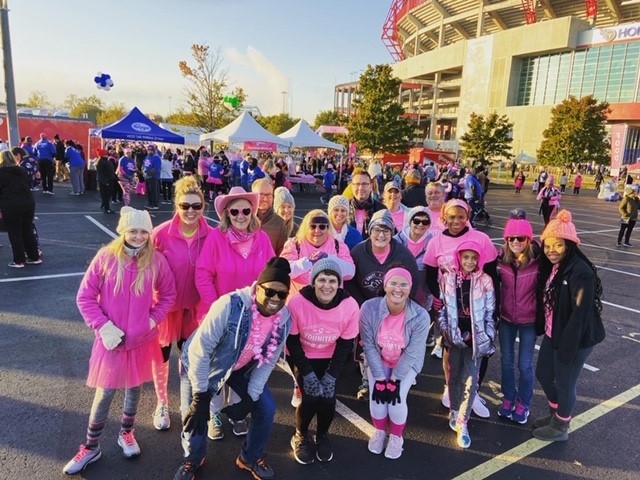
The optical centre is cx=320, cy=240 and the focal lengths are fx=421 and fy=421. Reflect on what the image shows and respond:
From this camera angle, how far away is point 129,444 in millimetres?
2977

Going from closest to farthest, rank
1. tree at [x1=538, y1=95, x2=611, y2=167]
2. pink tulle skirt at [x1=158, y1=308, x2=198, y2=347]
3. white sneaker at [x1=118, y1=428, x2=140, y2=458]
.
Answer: white sneaker at [x1=118, y1=428, x2=140, y2=458] < pink tulle skirt at [x1=158, y1=308, x2=198, y2=347] < tree at [x1=538, y1=95, x2=611, y2=167]

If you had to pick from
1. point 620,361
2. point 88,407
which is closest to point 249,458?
point 88,407

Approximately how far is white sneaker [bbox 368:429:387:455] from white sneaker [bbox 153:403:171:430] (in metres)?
1.60

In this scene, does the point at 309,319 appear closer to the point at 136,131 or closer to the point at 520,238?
the point at 520,238

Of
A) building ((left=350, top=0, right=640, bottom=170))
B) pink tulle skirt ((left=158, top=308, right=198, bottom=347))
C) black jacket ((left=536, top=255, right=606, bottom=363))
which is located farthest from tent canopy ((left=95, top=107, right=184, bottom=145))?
building ((left=350, top=0, right=640, bottom=170))

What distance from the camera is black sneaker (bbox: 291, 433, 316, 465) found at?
9.98ft

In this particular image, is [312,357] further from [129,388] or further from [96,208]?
[96,208]

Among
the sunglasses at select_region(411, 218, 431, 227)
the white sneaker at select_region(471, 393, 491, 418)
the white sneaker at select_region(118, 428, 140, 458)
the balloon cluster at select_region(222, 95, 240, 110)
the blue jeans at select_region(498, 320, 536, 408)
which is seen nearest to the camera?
the white sneaker at select_region(118, 428, 140, 458)

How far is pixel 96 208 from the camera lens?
13.0 m

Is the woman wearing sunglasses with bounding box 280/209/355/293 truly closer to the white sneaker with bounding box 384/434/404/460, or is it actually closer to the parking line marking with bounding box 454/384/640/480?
the white sneaker with bounding box 384/434/404/460

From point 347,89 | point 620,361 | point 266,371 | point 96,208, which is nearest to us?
point 266,371

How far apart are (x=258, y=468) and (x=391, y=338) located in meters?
1.30

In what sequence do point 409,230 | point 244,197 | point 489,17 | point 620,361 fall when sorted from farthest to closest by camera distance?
point 489,17
point 620,361
point 409,230
point 244,197

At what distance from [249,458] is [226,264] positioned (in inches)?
54.1
